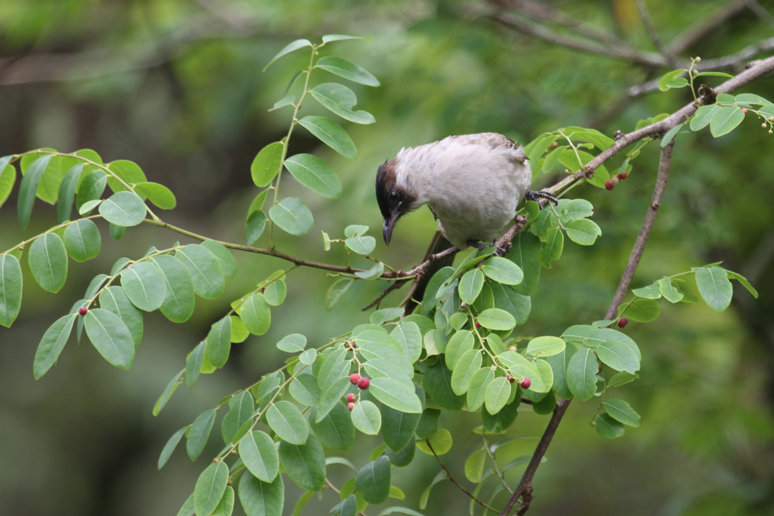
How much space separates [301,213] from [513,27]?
2857 millimetres

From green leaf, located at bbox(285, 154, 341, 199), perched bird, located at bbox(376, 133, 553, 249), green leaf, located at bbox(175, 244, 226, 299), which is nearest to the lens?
green leaf, located at bbox(175, 244, 226, 299)

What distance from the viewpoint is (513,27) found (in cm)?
465

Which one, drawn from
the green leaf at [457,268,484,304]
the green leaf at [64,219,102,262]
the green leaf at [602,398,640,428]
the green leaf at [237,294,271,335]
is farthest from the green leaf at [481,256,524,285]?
the green leaf at [64,219,102,262]

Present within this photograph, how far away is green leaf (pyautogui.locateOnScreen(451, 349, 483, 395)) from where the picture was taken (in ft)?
6.38

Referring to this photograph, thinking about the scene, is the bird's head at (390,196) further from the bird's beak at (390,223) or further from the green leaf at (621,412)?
the green leaf at (621,412)

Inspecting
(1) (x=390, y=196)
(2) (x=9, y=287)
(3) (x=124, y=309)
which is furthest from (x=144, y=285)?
(1) (x=390, y=196)

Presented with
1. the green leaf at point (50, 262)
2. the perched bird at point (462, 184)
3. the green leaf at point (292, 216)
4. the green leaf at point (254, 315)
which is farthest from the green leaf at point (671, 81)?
the green leaf at point (50, 262)

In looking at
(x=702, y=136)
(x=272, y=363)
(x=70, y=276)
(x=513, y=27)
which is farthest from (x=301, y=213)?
(x=70, y=276)

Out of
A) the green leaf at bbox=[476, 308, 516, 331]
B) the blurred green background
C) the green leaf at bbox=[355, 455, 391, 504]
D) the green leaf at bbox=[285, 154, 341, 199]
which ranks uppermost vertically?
the green leaf at bbox=[285, 154, 341, 199]

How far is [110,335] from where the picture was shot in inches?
76.7

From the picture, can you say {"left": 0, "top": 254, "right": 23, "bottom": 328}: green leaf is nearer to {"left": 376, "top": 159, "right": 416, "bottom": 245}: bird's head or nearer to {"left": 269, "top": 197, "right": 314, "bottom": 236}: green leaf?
{"left": 269, "top": 197, "right": 314, "bottom": 236}: green leaf

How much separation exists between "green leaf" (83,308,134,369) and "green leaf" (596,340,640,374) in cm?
123

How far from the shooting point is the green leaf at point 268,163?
2393 mm

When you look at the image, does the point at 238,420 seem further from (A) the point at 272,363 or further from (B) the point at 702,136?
(B) the point at 702,136
